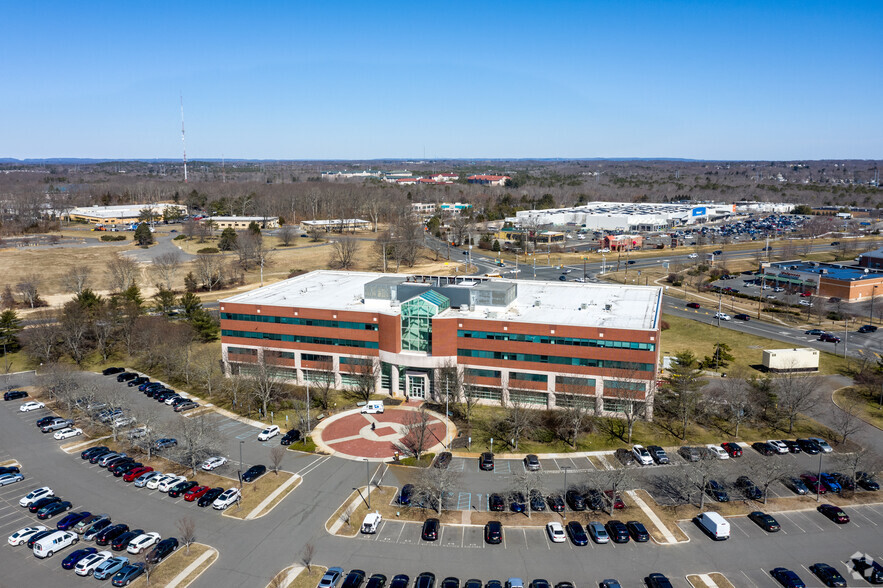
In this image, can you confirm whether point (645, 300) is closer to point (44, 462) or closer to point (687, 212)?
point (44, 462)

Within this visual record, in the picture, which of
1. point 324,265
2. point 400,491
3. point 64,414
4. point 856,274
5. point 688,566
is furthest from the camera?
point 324,265

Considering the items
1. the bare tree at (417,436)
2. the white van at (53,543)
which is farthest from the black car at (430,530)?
the white van at (53,543)

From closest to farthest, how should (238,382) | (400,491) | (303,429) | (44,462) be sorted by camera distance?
(400,491), (44,462), (303,429), (238,382)

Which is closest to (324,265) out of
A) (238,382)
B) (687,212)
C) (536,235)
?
(536,235)

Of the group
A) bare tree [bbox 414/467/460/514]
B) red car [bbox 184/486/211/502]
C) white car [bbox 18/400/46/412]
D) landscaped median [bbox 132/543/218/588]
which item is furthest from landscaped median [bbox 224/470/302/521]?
white car [bbox 18/400/46/412]

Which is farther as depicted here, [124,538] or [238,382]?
[238,382]

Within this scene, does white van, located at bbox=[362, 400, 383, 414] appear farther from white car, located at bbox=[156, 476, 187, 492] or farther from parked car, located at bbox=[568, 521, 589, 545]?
parked car, located at bbox=[568, 521, 589, 545]

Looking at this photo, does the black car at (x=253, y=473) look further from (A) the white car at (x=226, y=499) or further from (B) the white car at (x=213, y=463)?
(B) the white car at (x=213, y=463)
